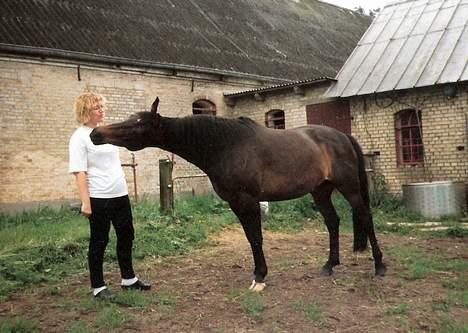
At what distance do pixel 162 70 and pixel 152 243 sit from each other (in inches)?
299

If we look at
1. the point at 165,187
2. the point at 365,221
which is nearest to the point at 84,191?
the point at 365,221

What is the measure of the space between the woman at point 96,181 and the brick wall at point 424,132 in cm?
864

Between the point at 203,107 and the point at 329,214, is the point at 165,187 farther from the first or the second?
the point at 203,107

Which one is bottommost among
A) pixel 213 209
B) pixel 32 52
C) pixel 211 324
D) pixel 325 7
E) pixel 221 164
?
pixel 211 324

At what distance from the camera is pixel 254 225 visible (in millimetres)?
4805

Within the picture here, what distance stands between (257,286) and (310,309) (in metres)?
0.84

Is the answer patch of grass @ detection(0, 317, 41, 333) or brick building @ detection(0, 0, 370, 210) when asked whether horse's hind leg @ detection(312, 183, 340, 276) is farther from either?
brick building @ detection(0, 0, 370, 210)

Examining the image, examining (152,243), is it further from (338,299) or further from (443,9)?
(443,9)

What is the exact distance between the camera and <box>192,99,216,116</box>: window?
47.6ft

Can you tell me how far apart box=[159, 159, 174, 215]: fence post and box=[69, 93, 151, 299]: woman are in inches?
145

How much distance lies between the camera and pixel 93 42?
12.3 m

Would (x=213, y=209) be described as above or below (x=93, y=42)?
below

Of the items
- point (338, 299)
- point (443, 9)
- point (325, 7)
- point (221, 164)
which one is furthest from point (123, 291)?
point (325, 7)

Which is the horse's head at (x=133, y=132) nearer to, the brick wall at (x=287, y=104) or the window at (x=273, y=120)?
the brick wall at (x=287, y=104)
